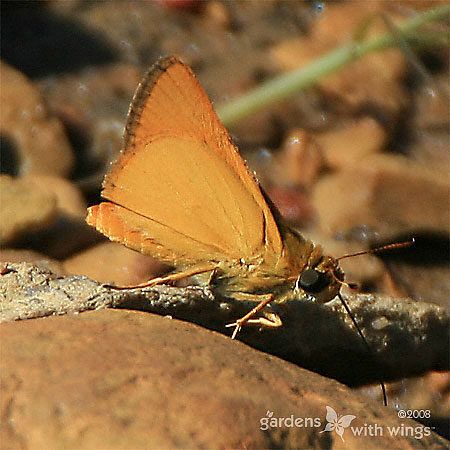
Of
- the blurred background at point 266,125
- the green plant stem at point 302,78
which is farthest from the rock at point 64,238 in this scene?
the green plant stem at point 302,78

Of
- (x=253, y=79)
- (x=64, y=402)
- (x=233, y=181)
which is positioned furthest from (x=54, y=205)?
(x=253, y=79)

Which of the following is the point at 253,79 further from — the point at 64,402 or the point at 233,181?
the point at 64,402

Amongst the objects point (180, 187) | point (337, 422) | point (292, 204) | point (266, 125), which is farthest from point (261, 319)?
point (266, 125)

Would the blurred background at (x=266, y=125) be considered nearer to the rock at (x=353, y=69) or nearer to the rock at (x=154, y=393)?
the rock at (x=353, y=69)

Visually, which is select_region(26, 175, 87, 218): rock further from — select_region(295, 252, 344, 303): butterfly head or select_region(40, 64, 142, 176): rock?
select_region(295, 252, 344, 303): butterfly head

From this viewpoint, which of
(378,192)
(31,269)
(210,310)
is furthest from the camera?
(378,192)

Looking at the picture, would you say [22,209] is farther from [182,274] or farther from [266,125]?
[266,125]
